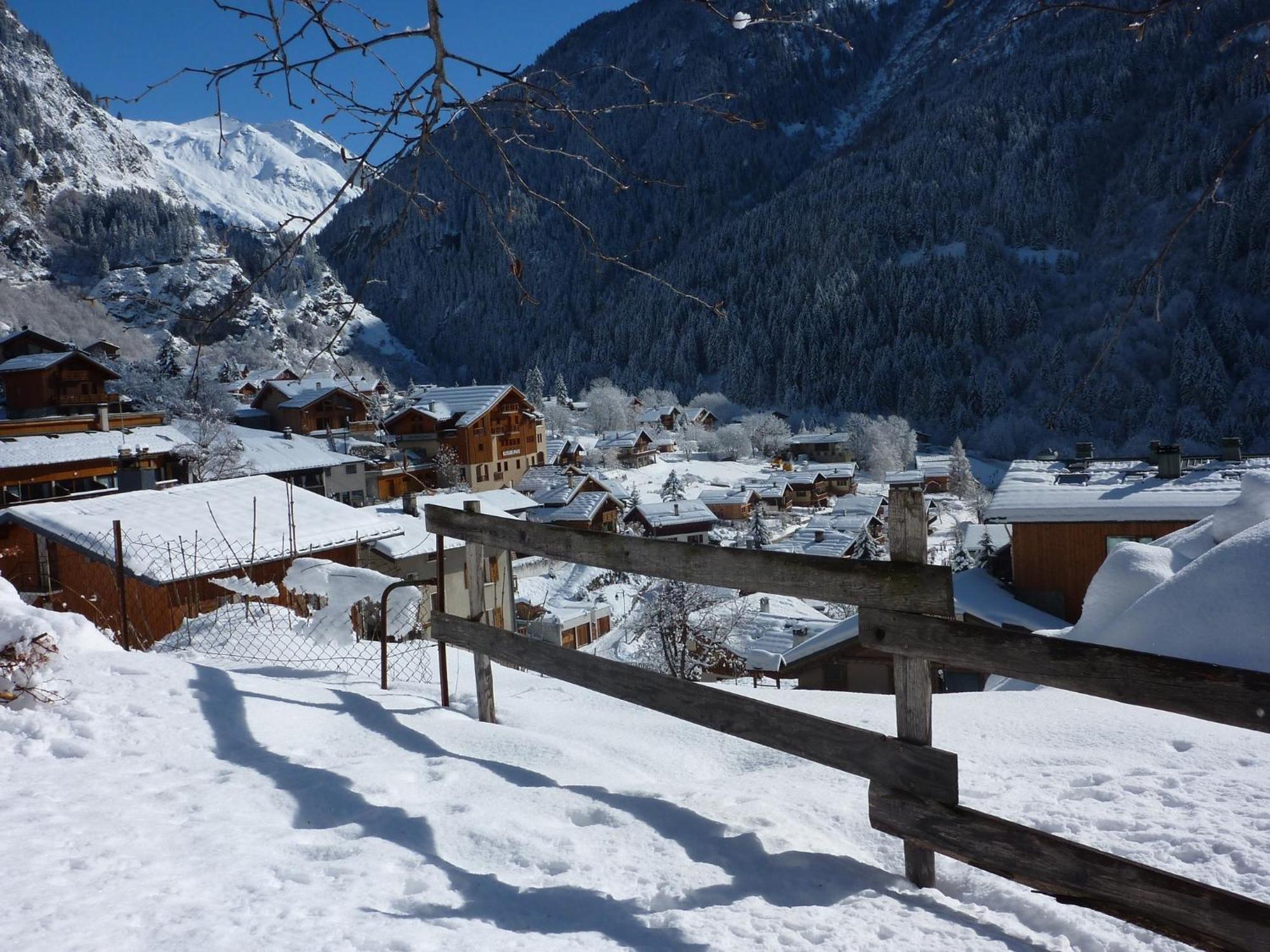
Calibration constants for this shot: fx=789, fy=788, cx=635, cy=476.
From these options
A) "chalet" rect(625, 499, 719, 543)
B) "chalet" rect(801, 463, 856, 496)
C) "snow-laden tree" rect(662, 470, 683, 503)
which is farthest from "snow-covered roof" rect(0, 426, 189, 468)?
"chalet" rect(801, 463, 856, 496)

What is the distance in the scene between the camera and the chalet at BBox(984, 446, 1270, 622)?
1594cm

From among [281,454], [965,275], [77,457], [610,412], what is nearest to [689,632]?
[77,457]

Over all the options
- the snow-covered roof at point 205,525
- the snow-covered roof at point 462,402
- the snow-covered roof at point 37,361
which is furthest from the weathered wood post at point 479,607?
the snow-covered roof at point 462,402

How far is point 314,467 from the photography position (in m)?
30.9

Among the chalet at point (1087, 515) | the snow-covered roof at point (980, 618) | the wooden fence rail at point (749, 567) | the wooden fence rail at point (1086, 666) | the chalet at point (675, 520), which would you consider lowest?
the chalet at point (675, 520)

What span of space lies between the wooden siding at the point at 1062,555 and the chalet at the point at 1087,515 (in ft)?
0.04

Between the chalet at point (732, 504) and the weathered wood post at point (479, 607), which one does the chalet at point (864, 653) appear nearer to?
the weathered wood post at point (479, 607)

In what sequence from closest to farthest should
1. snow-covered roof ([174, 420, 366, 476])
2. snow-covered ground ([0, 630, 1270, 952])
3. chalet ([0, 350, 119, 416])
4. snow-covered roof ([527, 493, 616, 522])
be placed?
snow-covered ground ([0, 630, 1270, 952]) → snow-covered roof ([174, 420, 366, 476]) → chalet ([0, 350, 119, 416]) → snow-covered roof ([527, 493, 616, 522])

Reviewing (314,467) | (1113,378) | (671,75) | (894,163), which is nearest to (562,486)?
(314,467)

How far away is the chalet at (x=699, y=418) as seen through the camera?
89.9m

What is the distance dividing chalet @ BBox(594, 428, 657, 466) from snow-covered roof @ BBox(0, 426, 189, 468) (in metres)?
45.1

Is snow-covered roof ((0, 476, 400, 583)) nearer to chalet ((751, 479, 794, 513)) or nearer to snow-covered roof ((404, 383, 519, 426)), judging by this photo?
snow-covered roof ((404, 383, 519, 426))

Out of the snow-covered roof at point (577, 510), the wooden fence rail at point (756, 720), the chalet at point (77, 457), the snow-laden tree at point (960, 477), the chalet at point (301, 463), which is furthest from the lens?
the snow-laden tree at point (960, 477)

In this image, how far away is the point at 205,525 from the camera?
9.91 meters
